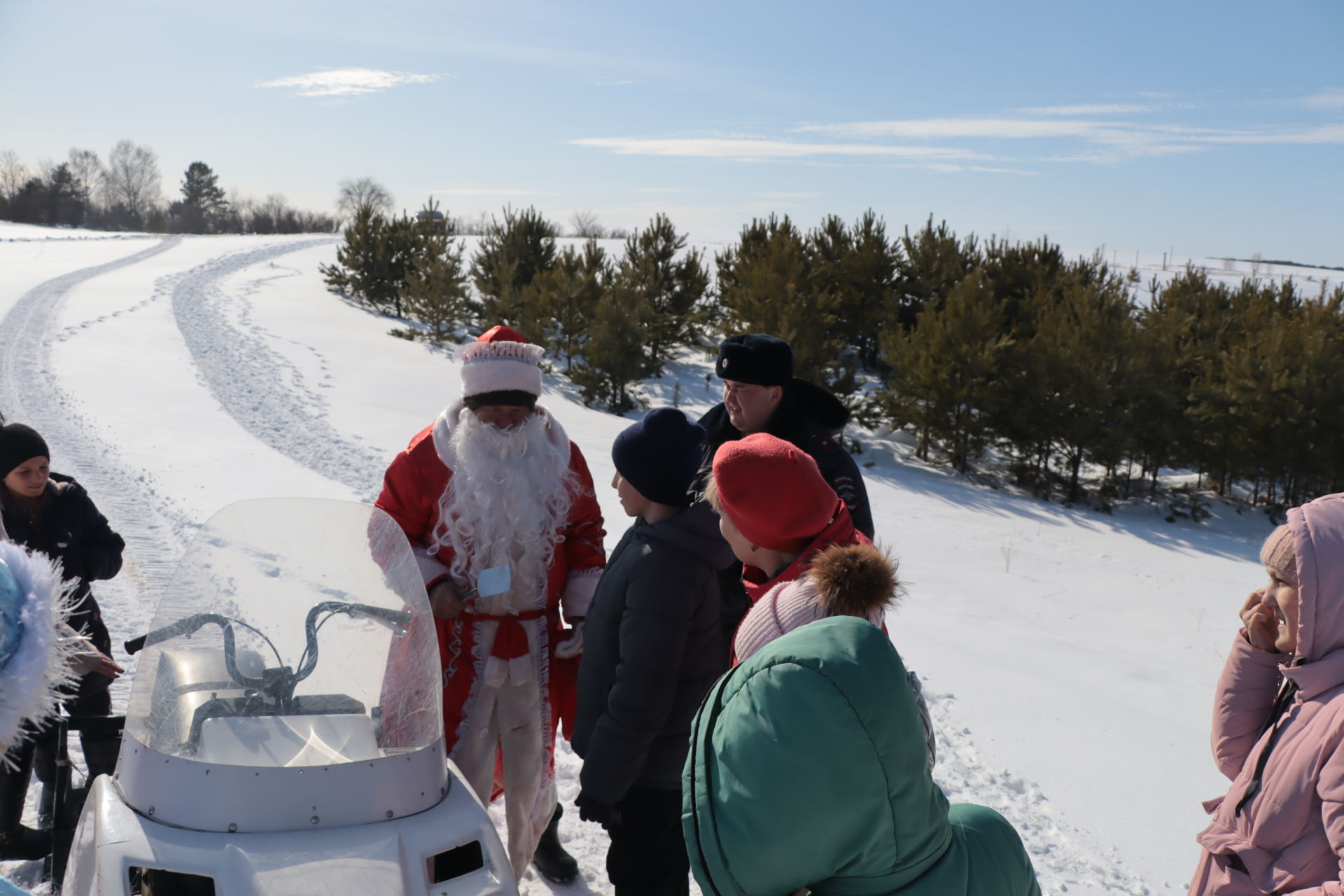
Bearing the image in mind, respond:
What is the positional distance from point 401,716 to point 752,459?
997 mm

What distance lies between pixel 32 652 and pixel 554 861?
2.29 metres

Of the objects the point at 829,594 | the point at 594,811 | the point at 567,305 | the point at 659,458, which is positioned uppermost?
the point at 567,305

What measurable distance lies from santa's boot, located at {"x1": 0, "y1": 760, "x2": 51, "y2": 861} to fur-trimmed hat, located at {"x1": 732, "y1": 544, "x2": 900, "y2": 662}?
8.56 feet

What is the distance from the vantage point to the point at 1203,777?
4156mm

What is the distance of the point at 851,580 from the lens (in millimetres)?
1761

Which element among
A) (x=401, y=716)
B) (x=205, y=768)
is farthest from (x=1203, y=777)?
(x=205, y=768)

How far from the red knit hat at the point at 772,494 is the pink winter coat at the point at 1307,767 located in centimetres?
94

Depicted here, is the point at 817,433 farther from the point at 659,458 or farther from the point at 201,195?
the point at 201,195

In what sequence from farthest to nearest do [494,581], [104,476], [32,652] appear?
[104,476] → [494,581] → [32,652]

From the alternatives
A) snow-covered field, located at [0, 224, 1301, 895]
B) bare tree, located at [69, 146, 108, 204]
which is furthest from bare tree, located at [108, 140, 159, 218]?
snow-covered field, located at [0, 224, 1301, 895]

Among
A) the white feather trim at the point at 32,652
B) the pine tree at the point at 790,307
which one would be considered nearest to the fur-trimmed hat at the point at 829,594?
the white feather trim at the point at 32,652

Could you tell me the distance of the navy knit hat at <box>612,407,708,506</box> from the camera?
2.45 meters

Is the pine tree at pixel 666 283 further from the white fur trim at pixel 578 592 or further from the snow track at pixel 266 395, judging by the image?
the white fur trim at pixel 578 592

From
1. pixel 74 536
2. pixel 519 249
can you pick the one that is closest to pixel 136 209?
pixel 519 249
